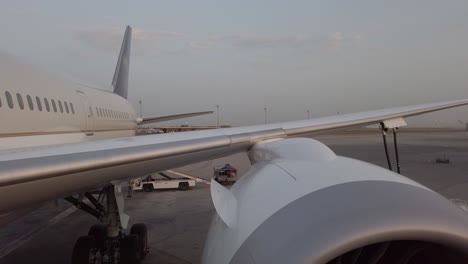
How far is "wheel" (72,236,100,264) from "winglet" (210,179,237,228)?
4.27 meters

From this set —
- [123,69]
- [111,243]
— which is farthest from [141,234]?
[123,69]

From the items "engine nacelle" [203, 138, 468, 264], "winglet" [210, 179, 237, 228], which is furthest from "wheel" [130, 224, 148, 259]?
"engine nacelle" [203, 138, 468, 264]

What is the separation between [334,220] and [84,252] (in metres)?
5.37

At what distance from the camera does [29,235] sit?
30.0 ft

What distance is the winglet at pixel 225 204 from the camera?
223 cm

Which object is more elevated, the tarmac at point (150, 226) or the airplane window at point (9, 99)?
the airplane window at point (9, 99)

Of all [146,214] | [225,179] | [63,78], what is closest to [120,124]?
[146,214]

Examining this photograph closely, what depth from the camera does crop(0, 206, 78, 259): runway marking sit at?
7986mm

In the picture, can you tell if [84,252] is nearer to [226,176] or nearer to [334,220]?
[334,220]

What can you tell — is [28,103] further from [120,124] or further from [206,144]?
[120,124]

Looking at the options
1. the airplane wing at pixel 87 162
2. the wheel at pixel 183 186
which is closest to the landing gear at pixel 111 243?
the airplane wing at pixel 87 162

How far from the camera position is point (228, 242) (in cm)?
206

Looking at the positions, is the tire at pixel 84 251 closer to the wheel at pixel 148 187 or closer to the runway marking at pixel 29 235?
the runway marking at pixel 29 235

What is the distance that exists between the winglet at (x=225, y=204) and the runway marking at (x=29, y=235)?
22.1 ft
